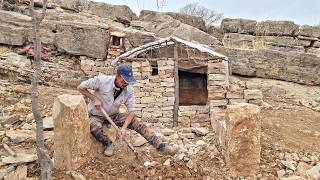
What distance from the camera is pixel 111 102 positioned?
5.18 metres

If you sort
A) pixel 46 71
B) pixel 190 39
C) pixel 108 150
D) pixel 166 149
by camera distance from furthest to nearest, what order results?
pixel 190 39 → pixel 46 71 → pixel 166 149 → pixel 108 150

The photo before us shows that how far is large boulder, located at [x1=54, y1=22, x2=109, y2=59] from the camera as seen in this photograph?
10148 mm

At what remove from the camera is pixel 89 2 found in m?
12.5

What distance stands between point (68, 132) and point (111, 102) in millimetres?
788

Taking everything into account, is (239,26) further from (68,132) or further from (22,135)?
(68,132)

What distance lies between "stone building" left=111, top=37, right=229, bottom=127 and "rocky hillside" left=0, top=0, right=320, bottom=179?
2.22 ft

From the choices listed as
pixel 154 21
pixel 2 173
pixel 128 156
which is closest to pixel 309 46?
pixel 154 21

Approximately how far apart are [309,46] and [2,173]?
10.3m

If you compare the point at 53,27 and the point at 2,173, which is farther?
the point at 53,27

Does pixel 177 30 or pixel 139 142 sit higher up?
pixel 177 30

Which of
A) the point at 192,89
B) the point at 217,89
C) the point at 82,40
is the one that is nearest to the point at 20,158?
the point at 217,89

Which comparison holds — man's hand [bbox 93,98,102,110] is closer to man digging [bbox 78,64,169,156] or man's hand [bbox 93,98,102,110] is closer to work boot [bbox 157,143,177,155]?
man digging [bbox 78,64,169,156]

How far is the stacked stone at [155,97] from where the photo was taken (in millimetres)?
9008

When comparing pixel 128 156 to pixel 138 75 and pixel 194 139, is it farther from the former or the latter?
pixel 138 75
